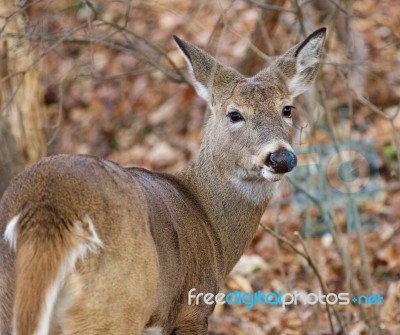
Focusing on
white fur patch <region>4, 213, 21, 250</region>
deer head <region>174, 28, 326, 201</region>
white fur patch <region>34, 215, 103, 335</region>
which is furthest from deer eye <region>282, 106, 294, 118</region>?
white fur patch <region>4, 213, 21, 250</region>

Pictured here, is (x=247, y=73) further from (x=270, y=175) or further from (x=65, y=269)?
(x=65, y=269)

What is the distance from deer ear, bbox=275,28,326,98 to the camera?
642 cm

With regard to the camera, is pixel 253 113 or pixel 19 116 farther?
pixel 19 116

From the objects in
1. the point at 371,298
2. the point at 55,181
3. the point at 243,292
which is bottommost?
the point at 55,181

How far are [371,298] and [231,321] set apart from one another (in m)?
1.61

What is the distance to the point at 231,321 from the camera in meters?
8.10

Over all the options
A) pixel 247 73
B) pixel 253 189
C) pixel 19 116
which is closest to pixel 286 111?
pixel 253 189

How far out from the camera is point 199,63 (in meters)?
6.30

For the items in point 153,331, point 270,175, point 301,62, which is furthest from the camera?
point 301,62

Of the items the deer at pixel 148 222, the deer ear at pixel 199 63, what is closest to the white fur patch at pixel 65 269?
the deer at pixel 148 222

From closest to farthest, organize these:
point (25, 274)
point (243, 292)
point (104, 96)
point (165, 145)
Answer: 1. point (25, 274)
2. point (243, 292)
3. point (165, 145)
4. point (104, 96)

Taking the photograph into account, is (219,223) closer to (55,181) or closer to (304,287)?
(55,181)

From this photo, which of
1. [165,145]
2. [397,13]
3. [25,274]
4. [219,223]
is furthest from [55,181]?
[397,13]

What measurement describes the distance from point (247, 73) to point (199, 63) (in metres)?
2.00
